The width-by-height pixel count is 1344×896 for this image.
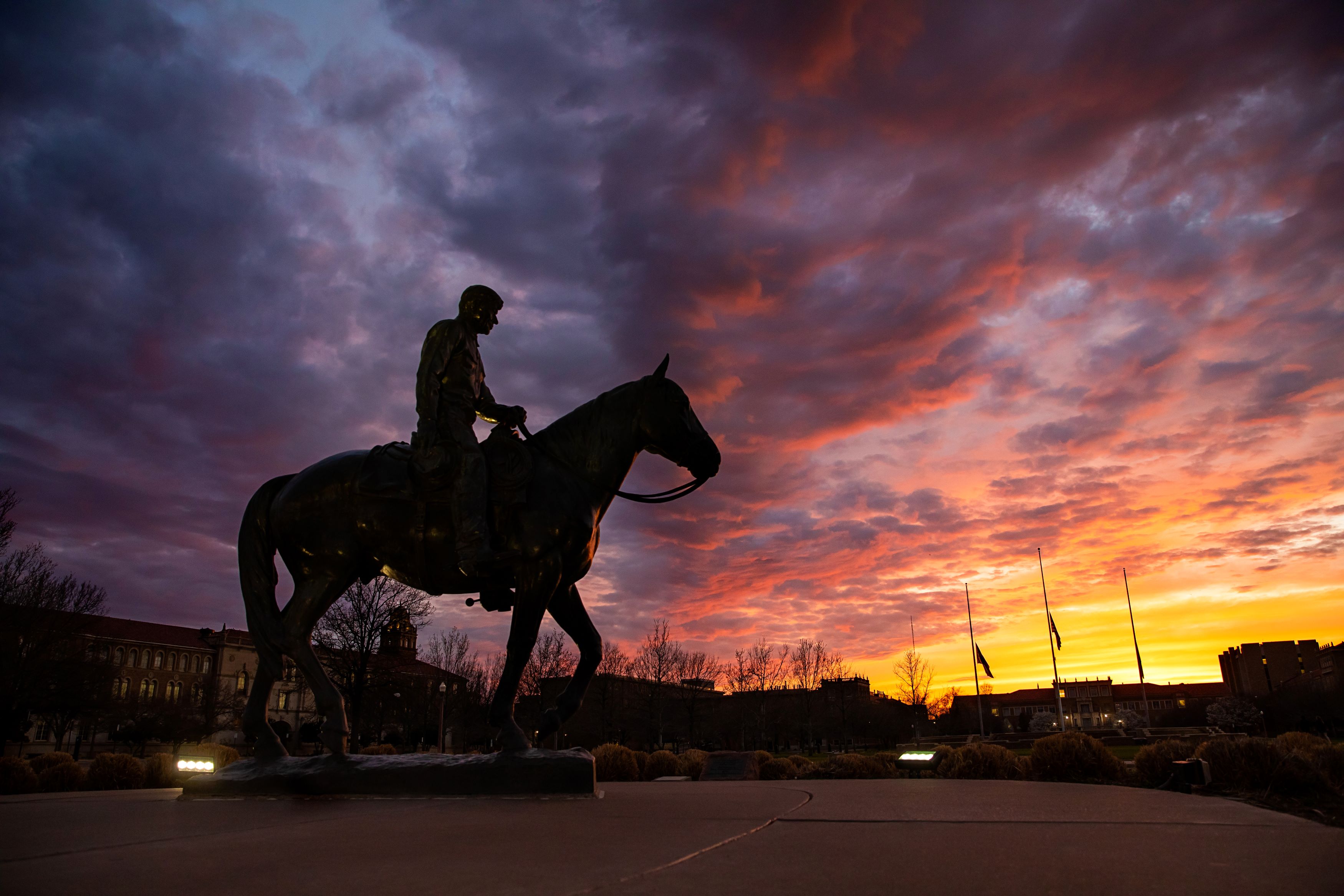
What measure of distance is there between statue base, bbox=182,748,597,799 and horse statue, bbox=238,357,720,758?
0.27m

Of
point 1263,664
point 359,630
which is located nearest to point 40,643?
point 359,630

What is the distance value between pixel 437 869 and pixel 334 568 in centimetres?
415

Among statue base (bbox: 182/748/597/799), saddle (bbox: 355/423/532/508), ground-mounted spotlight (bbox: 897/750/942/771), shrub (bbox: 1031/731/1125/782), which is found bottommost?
ground-mounted spotlight (bbox: 897/750/942/771)

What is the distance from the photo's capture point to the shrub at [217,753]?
24.2 ft

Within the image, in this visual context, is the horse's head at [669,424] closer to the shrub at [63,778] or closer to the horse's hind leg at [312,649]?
the horse's hind leg at [312,649]

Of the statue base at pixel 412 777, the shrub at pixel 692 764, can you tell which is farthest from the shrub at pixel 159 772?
the shrub at pixel 692 764

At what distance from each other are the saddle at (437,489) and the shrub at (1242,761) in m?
6.36

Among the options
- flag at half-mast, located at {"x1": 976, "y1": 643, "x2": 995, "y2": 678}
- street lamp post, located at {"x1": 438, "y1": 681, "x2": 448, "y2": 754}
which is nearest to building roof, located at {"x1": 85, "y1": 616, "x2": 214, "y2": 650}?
street lamp post, located at {"x1": 438, "y1": 681, "x2": 448, "y2": 754}

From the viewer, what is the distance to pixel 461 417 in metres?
6.13

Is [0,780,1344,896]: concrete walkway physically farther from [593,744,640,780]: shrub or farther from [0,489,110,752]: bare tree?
[0,489,110,752]: bare tree

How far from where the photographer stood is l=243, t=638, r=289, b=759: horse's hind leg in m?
5.95

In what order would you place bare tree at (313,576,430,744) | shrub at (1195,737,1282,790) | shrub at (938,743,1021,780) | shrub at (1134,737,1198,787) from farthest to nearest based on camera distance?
bare tree at (313,576,430,744), shrub at (938,743,1021,780), shrub at (1134,737,1198,787), shrub at (1195,737,1282,790)

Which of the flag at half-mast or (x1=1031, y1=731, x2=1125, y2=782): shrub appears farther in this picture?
the flag at half-mast

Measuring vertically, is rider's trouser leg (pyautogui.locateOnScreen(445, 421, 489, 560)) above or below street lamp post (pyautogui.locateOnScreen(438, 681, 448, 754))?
above
